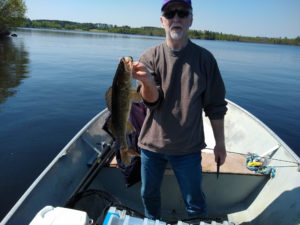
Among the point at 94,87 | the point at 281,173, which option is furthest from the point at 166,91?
the point at 94,87

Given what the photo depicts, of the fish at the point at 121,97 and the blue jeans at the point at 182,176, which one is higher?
the fish at the point at 121,97

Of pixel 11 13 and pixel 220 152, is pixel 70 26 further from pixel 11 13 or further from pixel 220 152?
pixel 220 152

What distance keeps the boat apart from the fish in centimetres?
119

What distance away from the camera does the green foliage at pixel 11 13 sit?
158 feet

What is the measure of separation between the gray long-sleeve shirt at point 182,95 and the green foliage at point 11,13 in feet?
190

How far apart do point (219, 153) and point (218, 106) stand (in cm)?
63

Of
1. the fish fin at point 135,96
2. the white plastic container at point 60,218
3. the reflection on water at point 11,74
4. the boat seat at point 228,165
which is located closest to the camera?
the white plastic container at point 60,218

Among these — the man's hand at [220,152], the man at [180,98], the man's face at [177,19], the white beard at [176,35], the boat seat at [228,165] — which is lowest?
the boat seat at [228,165]

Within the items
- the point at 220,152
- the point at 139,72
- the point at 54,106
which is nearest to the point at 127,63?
the point at 139,72

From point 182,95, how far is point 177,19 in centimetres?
77

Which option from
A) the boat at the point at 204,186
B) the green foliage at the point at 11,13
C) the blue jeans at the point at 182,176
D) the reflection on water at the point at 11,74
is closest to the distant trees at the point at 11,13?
the green foliage at the point at 11,13

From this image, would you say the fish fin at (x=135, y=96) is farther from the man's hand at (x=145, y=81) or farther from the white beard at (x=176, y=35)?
the white beard at (x=176, y=35)

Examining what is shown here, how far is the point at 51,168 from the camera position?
11.1ft

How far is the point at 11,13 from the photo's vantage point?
4959 cm
